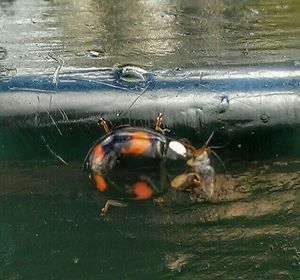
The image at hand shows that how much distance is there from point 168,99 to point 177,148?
215 millimetres

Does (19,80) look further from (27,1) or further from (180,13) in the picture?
(27,1)

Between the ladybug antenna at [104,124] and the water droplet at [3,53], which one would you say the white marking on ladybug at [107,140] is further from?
the water droplet at [3,53]

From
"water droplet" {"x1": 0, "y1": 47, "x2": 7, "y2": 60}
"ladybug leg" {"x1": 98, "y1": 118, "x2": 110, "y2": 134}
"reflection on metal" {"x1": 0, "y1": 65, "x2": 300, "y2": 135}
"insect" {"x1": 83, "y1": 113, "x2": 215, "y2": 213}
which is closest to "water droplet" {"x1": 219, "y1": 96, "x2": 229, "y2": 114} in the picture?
"reflection on metal" {"x1": 0, "y1": 65, "x2": 300, "y2": 135}

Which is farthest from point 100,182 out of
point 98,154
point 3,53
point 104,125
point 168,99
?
point 3,53

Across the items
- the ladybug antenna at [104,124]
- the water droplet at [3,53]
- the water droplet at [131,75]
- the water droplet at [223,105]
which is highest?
the water droplet at [131,75]

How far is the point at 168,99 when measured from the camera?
1.47 m

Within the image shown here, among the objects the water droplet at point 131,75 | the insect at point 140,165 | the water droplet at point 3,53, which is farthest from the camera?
the water droplet at point 3,53

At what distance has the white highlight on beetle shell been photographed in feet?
4.19

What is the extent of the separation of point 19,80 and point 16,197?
12.1 inches

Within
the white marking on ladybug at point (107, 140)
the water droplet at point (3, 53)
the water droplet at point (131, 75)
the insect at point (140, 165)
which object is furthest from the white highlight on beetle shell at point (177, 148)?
the water droplet at point (3, 53)

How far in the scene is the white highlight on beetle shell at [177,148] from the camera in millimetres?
1278

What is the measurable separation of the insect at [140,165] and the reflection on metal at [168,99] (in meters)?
0.15

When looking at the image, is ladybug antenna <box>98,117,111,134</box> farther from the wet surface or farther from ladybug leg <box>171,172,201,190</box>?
ladybug leg <box>171,172,201,190</box>

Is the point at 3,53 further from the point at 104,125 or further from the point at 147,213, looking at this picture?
the point at 147,213
